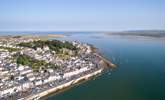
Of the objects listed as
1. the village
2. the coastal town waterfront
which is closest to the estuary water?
the coastal town waterfront

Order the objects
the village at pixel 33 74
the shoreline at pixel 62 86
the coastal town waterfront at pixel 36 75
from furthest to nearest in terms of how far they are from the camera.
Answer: the village at pixel 33 74 → the coastal town waterfront at pixel 36 75 → the shoreline at pixel 62 86

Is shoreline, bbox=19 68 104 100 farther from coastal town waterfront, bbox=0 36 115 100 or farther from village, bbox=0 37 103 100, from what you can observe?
village, bbox=0 37 103 100

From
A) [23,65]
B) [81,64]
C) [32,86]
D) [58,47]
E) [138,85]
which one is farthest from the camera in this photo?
[58,47]

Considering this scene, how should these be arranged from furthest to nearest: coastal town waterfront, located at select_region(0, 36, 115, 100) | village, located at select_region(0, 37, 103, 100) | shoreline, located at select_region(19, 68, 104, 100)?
village, located at select_region(0, 37, 103, 100) → coastal town waterfront, located at select_region(0, 36, 115, 100) → shoreline, located at select_region(19, 68, 104, 100)

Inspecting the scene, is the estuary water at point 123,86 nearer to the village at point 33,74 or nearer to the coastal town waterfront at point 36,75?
the coastal town waterfront at point 36,75

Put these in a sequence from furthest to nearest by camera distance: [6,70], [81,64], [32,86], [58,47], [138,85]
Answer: [58,47]
[81,64]
[6,70]
[138,85]
[32,86]

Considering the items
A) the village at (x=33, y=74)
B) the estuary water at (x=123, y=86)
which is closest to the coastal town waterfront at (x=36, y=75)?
the village at (x=33, y=74)

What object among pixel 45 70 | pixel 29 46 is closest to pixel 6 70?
pixel 45 70

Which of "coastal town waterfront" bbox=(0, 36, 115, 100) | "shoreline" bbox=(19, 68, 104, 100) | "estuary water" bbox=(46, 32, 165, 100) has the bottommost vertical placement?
"estuary water" bbox=(46, 32, 165, 100)

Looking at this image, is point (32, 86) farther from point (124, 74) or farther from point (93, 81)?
point (124, 74)

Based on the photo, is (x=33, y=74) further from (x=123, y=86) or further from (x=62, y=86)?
(x=123, y=86)

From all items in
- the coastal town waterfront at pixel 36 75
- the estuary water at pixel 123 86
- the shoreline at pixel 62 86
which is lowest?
the estuary water at pixel 123 86
